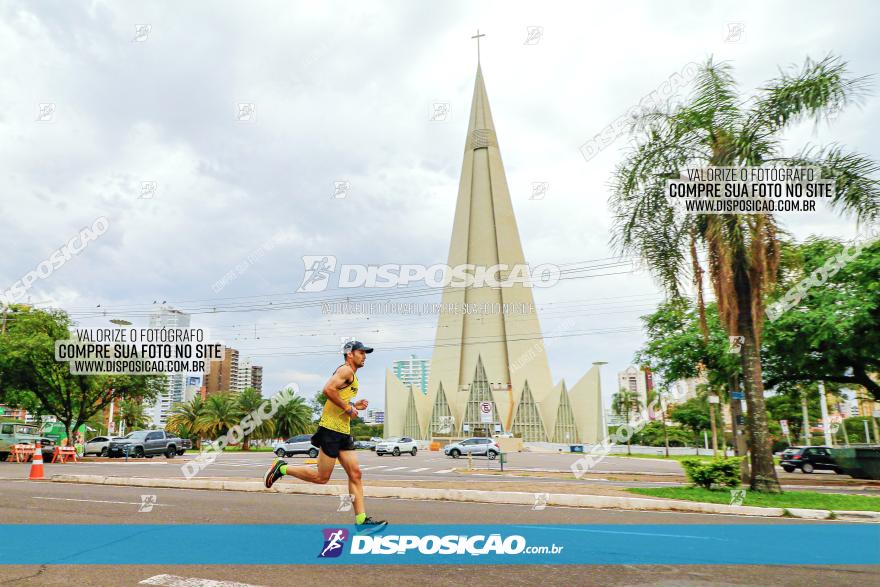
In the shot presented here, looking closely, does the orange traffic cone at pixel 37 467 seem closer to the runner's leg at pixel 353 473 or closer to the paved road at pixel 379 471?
the paved road at pixel 379 471

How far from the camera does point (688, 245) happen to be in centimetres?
1489

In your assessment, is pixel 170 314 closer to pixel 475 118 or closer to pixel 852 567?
pixel 852 567

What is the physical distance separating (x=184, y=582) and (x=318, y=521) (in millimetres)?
3444

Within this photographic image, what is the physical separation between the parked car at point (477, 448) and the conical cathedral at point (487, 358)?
1500 inches

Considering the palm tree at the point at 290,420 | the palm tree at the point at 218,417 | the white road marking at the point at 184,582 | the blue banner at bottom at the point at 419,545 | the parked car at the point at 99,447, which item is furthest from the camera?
the palm tree at the point at 290,420

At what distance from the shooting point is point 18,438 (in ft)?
97.0

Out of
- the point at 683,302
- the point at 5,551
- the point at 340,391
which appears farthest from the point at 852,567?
the point at 683,302

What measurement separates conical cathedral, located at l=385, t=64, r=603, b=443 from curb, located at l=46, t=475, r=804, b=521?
6570 cm

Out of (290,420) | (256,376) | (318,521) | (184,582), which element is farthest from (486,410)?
(256,376)

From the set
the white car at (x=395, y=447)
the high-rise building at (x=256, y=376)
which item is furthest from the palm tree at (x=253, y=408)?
the high-rise building at (x=256, y=376)

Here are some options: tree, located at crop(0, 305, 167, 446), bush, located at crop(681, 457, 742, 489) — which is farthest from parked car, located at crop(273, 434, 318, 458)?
bush, located at crop(681, 457, 742, 489)

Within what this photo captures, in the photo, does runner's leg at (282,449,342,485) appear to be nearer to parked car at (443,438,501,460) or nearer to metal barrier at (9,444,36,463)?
metal barrier at (9,444,36,463)

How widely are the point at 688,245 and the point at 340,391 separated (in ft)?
39.7

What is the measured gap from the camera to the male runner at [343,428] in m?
5.63
